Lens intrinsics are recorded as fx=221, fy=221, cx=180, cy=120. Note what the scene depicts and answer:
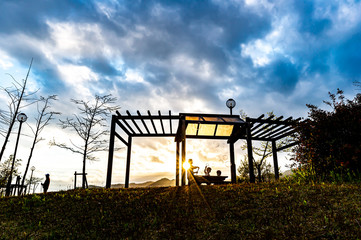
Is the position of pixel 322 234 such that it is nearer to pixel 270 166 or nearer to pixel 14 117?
pixel 14 117

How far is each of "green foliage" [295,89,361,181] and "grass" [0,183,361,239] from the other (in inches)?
51.1

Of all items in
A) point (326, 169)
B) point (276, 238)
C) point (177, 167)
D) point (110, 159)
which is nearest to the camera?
point (276, 238)

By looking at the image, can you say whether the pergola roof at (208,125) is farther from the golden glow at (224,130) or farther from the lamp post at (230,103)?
the lamp post at (230,103)

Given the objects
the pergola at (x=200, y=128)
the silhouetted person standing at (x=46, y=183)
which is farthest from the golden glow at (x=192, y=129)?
the silhouetted person standing at (x=46, y=183)

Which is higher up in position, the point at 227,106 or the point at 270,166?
the point at 227,106

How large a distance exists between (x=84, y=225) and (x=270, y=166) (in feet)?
99.8

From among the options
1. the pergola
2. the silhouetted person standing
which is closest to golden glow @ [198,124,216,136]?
the pergola

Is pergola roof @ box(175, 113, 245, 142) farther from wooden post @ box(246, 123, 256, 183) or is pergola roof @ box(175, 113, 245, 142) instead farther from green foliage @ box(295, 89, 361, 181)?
green foliage @ box(295, 89, 361, 181)

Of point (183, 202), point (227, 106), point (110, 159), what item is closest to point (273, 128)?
point (227, 106)

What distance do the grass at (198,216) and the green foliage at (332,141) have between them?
4.26ft

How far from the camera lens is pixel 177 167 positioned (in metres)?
14.4

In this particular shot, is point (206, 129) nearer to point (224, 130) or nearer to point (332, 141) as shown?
point (224, 130)

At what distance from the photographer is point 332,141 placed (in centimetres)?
848

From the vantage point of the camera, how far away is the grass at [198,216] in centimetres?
506
